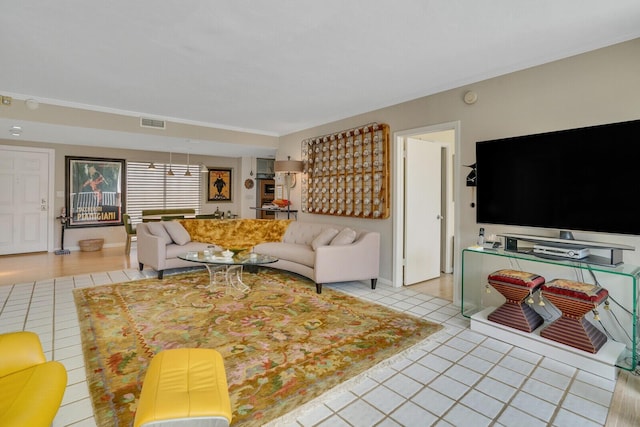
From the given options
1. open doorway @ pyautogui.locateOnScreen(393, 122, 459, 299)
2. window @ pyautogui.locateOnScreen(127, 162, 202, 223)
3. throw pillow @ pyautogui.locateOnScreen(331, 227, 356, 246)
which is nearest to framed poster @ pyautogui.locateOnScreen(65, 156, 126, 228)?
window @ pyautogui.locateOnScreen(127, 162, 202, 223)

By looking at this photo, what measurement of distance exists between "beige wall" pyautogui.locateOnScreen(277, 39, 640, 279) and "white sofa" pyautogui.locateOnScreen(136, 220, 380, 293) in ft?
3.94

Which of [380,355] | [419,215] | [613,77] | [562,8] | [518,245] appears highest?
[562,8]

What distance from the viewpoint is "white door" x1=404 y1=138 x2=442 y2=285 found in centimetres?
444

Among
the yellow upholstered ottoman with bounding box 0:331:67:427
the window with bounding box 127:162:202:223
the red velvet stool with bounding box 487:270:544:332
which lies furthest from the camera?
the window with bounding box 127:162:202:223

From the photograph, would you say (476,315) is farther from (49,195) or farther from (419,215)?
(49,195)

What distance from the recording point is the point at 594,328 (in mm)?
2547

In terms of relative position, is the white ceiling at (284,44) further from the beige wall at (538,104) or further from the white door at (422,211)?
the white door at (422,211)

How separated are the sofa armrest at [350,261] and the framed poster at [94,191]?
19.5ft

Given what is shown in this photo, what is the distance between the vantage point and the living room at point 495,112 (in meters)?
2.62

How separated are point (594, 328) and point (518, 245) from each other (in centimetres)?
87

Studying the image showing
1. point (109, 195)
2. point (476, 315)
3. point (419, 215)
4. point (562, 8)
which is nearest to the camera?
point (562, 8)

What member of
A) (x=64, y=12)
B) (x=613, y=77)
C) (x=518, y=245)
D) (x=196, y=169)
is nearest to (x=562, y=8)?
(x=613, y=77)

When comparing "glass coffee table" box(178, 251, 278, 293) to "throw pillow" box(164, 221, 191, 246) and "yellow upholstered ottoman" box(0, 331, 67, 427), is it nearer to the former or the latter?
"throw pillow" box(164, 221, 191, 246)

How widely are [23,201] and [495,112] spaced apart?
8.32 m
